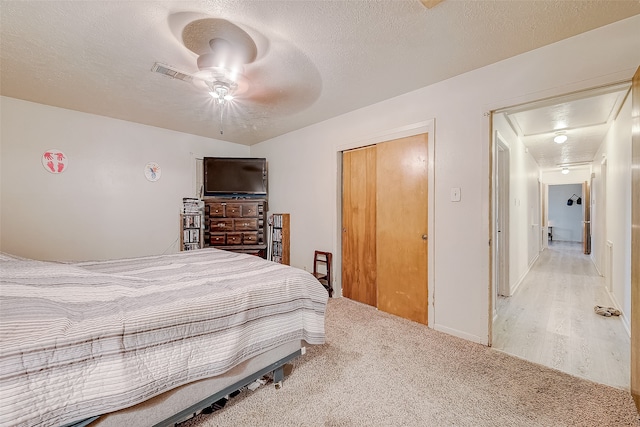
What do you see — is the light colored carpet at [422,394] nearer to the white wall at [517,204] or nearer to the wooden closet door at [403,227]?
the wooden closet door at [403,227]

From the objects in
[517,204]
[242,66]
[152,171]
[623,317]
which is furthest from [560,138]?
[152,171]

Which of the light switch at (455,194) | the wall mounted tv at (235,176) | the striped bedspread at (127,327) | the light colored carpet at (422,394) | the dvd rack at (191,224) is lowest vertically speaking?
the light colored carpet at (422,394)

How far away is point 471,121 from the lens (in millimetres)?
2389

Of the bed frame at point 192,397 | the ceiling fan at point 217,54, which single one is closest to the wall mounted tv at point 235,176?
the ceiling fan at point 217,54

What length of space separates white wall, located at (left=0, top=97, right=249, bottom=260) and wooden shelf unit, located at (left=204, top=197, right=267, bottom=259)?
0.53 metres

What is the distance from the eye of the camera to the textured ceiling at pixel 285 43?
166cm

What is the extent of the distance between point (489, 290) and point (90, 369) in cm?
273

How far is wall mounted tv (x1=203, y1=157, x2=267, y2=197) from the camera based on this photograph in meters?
4.38

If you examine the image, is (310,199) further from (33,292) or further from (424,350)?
A: (33,292)

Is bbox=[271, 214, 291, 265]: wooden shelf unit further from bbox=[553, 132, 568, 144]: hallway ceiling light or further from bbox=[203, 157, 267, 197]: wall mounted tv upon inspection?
bbox=[553, 132, 568, 144]: hallway ceiling light

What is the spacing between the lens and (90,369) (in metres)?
0.99

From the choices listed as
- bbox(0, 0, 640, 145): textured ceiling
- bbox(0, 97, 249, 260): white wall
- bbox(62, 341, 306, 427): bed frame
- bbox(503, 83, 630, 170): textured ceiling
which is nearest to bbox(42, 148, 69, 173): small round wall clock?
bbox(0, 97, 249, 260): white wall

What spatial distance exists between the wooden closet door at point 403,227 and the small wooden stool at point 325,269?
2.50 ft

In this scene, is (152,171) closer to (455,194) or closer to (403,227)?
(403,227)
